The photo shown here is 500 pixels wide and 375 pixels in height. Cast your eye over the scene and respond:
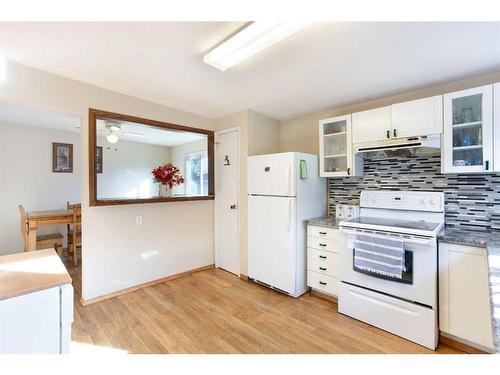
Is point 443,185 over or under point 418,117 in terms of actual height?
under

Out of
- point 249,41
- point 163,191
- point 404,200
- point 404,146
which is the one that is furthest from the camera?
point 163,191

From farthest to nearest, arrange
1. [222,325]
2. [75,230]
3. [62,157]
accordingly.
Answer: [62,157]
[75,230]
[222,325]

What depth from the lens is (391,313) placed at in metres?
2.06

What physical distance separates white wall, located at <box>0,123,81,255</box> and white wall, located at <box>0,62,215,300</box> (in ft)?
4.85

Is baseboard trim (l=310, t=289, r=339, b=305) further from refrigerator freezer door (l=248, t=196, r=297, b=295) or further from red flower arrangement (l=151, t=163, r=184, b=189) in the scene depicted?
red flower arrangement (l=151, t=163, r=184, b=189)

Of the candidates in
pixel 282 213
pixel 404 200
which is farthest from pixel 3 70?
pixel 404 200

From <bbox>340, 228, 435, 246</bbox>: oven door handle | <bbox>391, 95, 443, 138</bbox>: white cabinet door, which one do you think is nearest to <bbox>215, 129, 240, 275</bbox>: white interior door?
<bbox>340, 228, 435, 246</bbox>: oven door handle

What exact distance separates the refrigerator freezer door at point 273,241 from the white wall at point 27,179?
2.85 meters

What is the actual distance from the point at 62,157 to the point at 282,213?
418 centimetres

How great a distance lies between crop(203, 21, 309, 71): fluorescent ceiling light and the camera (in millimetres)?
1428

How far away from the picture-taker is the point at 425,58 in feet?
6.13

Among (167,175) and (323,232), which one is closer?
(323,232)

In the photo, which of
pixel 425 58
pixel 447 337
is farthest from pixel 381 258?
pixel 425 58

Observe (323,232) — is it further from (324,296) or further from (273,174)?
(273,174)
